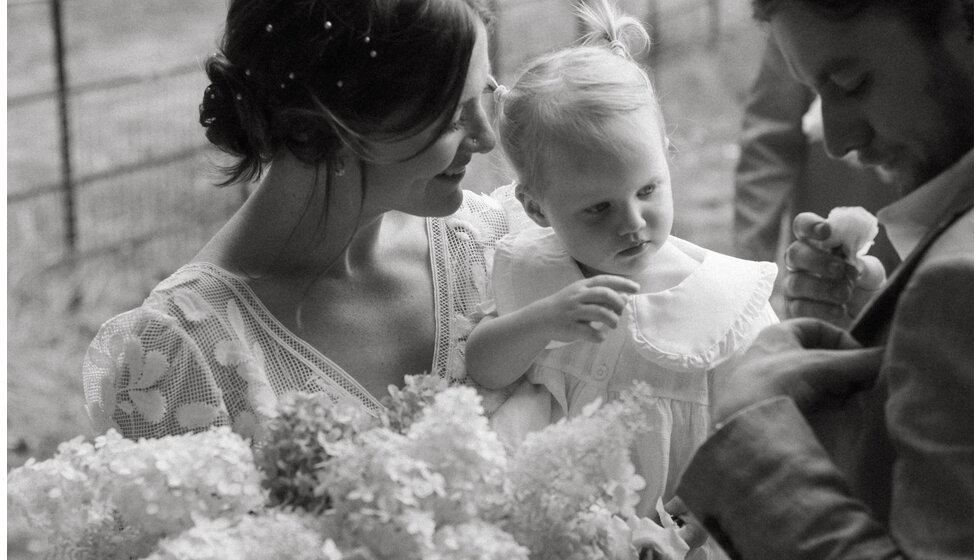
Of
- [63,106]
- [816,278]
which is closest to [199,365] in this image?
[816,278]

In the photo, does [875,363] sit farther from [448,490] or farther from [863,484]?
[448,490]

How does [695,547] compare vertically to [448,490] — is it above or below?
below

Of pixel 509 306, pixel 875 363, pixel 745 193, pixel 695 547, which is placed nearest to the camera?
pixel 875 363

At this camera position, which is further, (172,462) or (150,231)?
(150,231)

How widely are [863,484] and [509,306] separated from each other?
2.94 feet

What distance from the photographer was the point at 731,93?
291 inches

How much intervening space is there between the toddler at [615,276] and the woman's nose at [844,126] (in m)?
0.59

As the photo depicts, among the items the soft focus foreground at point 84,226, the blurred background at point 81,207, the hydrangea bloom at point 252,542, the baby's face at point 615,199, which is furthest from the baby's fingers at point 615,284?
the blurred background at point 81,207

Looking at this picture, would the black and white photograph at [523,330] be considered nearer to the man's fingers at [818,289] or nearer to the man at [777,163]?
the man's fingers at [818,289]

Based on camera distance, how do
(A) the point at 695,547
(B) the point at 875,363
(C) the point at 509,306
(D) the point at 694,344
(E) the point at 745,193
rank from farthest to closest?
(E) the point at 745,193, (C) the point at 509,306, (D) the point at 694,344, (A) the point at 695,547, (B) the point at 875,363

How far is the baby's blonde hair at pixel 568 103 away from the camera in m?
1.79

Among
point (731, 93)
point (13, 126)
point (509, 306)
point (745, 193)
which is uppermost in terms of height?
point (509, 306)

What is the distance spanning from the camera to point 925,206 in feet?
3.76

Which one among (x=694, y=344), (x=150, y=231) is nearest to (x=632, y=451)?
(x=694, y=344)
